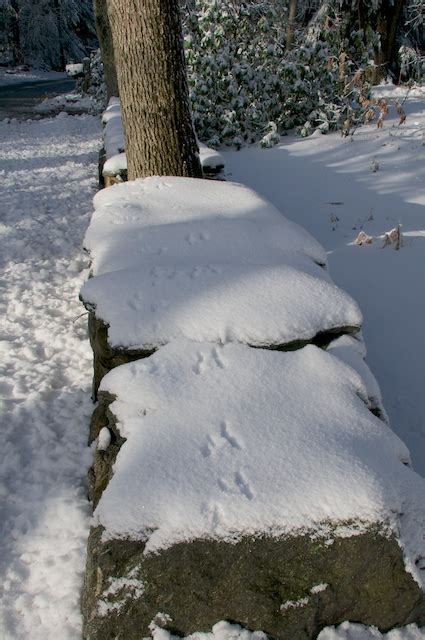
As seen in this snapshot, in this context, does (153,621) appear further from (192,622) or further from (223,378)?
(223,378)

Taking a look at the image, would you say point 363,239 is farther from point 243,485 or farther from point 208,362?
point 243,485

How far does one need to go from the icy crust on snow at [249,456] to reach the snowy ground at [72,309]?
380 mm

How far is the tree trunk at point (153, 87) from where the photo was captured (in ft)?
12.6

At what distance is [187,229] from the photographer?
10.4ft

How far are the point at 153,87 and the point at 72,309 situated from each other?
179 cm

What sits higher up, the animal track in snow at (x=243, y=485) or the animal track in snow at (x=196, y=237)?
the animal track in snow at (x=196, y=237)

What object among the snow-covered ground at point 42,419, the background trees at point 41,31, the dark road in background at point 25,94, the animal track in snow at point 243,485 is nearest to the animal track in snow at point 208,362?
the animal track in snow at point 243,485

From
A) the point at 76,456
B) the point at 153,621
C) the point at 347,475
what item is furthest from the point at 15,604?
the point at 347,475

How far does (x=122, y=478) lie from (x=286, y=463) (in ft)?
1.77

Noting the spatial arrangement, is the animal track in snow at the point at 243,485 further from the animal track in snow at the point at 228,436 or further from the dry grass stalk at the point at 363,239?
the dry grass stalk at the point at 363,239

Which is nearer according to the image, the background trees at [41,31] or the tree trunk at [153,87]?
the tree trunk at [153,87]

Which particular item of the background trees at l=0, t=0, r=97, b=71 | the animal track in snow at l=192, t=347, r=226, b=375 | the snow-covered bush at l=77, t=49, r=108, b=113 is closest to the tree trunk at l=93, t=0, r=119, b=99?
the snow-covered bush at l=77, t=49, r=108, b=113

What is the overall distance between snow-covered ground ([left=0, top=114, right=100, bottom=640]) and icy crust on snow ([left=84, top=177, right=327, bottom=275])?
2.70ft

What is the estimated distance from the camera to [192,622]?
1.62 meters
